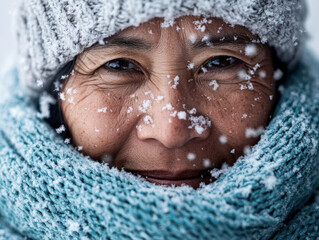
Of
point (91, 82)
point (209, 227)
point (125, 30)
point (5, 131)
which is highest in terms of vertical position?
point (125, 30)

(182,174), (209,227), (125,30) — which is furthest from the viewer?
(182,174)

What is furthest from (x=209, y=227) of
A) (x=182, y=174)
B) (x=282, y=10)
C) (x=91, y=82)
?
(x=282, y=10)

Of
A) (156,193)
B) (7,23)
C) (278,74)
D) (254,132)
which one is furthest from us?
(7,23)

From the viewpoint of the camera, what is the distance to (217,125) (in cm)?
107

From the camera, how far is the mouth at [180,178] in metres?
1.09

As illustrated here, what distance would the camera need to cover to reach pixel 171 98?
0.99 metres

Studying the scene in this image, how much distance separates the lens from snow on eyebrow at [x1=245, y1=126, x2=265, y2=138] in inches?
43.3

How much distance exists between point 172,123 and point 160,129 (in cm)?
4

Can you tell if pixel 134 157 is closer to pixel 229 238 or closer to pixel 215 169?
pixel 215 169

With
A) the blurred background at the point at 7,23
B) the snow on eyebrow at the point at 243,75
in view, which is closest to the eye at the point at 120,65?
the snow on eyebrow at the point at 243,75

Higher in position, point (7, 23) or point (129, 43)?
point (129, 43)

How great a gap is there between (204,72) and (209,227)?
18.3 inches

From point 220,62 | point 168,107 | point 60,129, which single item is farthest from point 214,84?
point 60,129

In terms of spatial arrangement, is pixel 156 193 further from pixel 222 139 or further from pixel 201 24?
pixel 201 24
